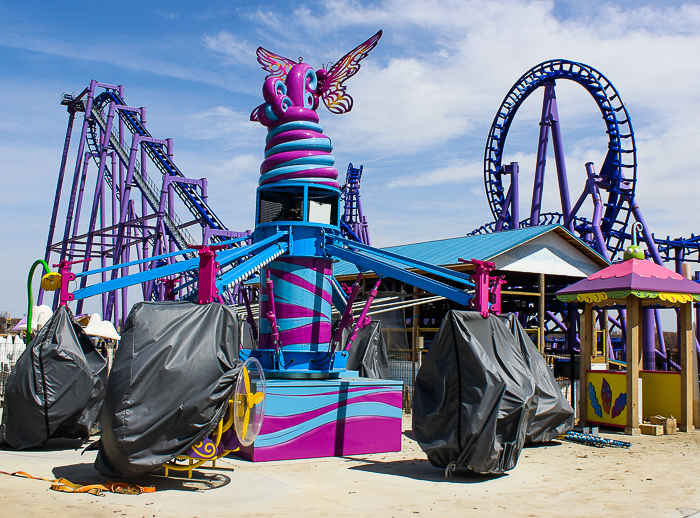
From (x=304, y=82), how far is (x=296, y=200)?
182 cm

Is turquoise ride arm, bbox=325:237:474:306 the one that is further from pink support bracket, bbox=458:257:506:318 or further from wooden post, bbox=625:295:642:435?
wooden post, bbox=625:295:642:435

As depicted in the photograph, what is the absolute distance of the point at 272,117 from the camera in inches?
364

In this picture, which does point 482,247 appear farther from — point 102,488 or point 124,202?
point 124,202

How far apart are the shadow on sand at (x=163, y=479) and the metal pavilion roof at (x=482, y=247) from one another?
31.6 feet

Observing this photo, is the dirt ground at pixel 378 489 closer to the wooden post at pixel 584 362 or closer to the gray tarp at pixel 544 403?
the gray tarp at pixel 544 403

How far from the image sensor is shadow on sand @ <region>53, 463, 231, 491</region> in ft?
20.3

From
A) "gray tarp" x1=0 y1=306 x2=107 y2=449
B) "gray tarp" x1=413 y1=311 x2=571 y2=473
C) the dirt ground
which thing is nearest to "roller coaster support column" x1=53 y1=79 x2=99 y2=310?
"gray tarp" x1=0 y1=306 x2=107 y2=449

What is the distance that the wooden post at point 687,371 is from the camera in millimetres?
11188

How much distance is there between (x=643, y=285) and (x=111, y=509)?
29.2 feet

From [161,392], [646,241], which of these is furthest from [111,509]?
[646,241]

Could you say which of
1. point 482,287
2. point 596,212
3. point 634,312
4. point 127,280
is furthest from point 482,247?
point 127,280

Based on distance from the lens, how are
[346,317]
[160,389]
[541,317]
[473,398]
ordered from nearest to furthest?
[160,389] → [473,398] → [346,317] → [541,317]

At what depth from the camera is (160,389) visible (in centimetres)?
571

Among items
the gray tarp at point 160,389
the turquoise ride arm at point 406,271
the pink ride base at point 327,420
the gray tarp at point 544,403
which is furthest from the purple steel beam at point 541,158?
the gray tarp at point 160,389
